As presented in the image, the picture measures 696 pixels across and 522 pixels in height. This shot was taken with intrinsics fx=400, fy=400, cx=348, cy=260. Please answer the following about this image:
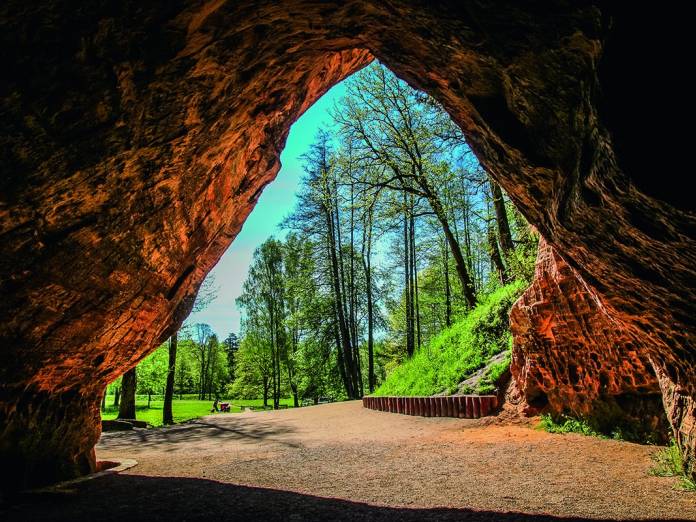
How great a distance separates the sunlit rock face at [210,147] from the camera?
2.96 m

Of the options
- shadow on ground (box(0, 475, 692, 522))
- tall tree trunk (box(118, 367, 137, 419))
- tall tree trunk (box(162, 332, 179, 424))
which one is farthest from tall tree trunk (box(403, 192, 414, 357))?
shadow on ground (box(0, 475, 692, 522))

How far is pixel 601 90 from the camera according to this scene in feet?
9.08

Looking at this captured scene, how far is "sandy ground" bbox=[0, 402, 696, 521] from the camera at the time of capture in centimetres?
382

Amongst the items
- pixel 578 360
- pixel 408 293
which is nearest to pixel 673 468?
pixel 578 360

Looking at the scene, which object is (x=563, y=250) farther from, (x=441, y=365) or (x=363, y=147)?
(x=363, y=147)

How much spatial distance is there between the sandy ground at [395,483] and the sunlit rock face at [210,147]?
43.2 inches

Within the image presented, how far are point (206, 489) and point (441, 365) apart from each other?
10.1 metres

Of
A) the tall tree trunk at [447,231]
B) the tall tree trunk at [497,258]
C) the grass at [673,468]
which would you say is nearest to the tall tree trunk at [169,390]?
the tall tree trunk at [447,231]

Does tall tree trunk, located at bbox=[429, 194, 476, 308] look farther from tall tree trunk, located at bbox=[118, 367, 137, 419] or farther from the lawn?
tall tree trunk, located at bbox=[118, 367, 137, 419]

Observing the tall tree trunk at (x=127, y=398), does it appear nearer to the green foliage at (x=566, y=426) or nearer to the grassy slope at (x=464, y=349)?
the grassy slope at (x=464, y=349)

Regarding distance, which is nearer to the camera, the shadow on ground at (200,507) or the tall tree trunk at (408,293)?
the shadow on ground at (200,507)

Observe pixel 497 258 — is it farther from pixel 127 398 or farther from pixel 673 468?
pixel 127 398

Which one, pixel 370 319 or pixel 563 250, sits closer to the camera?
pixel 563 250

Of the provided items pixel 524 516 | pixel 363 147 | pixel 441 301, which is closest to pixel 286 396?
pixel 441 301
